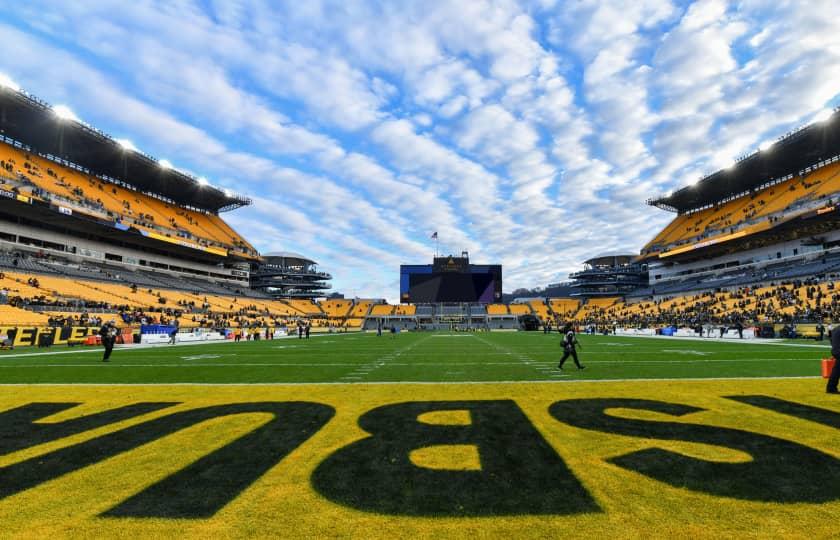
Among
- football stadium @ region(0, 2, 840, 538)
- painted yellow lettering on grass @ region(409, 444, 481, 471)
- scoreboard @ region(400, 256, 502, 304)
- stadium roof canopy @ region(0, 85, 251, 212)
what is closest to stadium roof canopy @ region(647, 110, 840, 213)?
scoreboard @ region(400, 256, 502, 304)

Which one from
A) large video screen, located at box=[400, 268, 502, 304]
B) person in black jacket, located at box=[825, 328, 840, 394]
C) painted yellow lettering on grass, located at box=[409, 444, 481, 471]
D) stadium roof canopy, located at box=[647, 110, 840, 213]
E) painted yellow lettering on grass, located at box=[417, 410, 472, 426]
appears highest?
stadium roof canopy, located at box=[647, 110, 840, 213]

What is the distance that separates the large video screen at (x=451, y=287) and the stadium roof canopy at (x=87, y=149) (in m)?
37.4

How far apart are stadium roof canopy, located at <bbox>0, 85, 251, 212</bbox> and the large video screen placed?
123 feet

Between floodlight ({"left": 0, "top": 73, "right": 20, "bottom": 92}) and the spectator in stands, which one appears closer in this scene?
the spectator in stands

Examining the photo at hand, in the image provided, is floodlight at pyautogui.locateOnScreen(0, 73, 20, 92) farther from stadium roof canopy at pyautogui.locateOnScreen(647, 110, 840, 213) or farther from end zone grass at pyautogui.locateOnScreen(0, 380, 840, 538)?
stadium roof canopy at pyautogui.locateOnScreen(647, 110, 840, 213)

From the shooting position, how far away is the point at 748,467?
388 cm

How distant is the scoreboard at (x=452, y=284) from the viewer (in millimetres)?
69812

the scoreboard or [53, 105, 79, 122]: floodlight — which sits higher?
[53, 105, 79, 122]: floodlight

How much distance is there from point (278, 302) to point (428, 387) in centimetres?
6495

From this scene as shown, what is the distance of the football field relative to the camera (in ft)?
9.57

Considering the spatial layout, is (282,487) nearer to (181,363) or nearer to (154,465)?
(154,465)

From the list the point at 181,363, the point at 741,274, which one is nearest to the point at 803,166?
the point at 741,274

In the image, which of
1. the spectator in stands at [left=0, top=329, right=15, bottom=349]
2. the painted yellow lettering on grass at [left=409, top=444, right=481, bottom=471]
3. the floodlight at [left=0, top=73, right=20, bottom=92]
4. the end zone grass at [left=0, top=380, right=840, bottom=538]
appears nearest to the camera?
the end zone grass at [left=0, top=380, right=840, bottom=538]

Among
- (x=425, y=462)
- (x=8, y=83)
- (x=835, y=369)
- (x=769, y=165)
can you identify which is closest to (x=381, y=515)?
(x=425, y=462)
